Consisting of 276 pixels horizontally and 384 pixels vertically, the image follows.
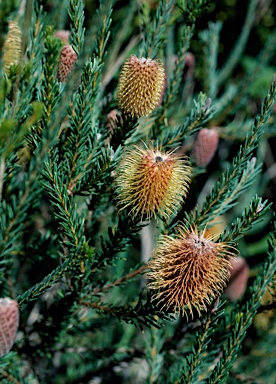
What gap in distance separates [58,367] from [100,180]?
919 mm

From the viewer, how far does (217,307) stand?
86cm

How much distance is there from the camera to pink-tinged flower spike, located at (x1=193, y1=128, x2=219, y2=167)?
4.09 feet

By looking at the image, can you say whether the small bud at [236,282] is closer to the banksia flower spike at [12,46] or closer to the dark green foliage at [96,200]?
the dark green foliage at [96,200]

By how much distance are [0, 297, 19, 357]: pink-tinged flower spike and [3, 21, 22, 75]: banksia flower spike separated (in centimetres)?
49

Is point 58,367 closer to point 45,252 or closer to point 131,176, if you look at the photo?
point 45,252

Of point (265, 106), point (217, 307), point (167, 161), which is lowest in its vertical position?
point (217, 307)

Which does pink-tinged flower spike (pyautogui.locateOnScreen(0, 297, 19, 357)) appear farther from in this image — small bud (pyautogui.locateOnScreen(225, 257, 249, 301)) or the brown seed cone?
small bud (pyautogui.locateOnScreen(225, 257, 249, 301))

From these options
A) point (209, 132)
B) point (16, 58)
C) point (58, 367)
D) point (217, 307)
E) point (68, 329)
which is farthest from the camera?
point (58, 367)

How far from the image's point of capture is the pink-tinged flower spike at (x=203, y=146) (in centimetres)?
125

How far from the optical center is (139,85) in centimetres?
90

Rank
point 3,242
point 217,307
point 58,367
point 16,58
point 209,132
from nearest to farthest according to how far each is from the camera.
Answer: point 3,242
point 217,307
point 16,58
point 209,132
point 58,367

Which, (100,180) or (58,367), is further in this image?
(58,367)

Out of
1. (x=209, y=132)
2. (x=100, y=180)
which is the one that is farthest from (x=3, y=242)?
(x=209, y=132)

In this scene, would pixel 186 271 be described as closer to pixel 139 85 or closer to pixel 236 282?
pixel 139 85
